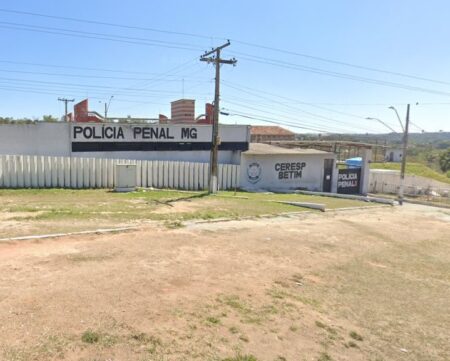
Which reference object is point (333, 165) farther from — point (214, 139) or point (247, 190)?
point (214, 139)

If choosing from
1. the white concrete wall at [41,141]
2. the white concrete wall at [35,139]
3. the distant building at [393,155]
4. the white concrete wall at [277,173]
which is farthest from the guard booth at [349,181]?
the distant building at [393,155]

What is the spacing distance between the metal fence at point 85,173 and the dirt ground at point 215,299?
901 cm

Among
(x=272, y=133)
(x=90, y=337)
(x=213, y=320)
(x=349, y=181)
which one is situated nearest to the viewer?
(x=90, y=337)

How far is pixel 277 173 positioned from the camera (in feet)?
94.3

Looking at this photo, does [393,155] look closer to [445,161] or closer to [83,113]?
[445,161]

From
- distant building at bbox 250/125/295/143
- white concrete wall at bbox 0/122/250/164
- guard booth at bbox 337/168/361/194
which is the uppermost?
distant building at bbox 250/125/295/143

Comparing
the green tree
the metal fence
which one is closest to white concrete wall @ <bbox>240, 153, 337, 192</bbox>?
the metal fence

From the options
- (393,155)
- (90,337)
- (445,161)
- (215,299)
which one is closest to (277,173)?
(215,299)

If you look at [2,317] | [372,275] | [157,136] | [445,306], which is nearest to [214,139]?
[157,136]

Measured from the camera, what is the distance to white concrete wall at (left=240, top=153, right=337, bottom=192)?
26.8 metres

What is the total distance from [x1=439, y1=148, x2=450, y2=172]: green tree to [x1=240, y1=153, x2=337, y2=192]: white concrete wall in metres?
62.1

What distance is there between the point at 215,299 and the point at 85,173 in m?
14.2

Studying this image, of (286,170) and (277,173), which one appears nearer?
(277,173)

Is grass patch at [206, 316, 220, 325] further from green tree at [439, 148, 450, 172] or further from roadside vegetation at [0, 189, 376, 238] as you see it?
green tree at [439, 148, 450, 172]
